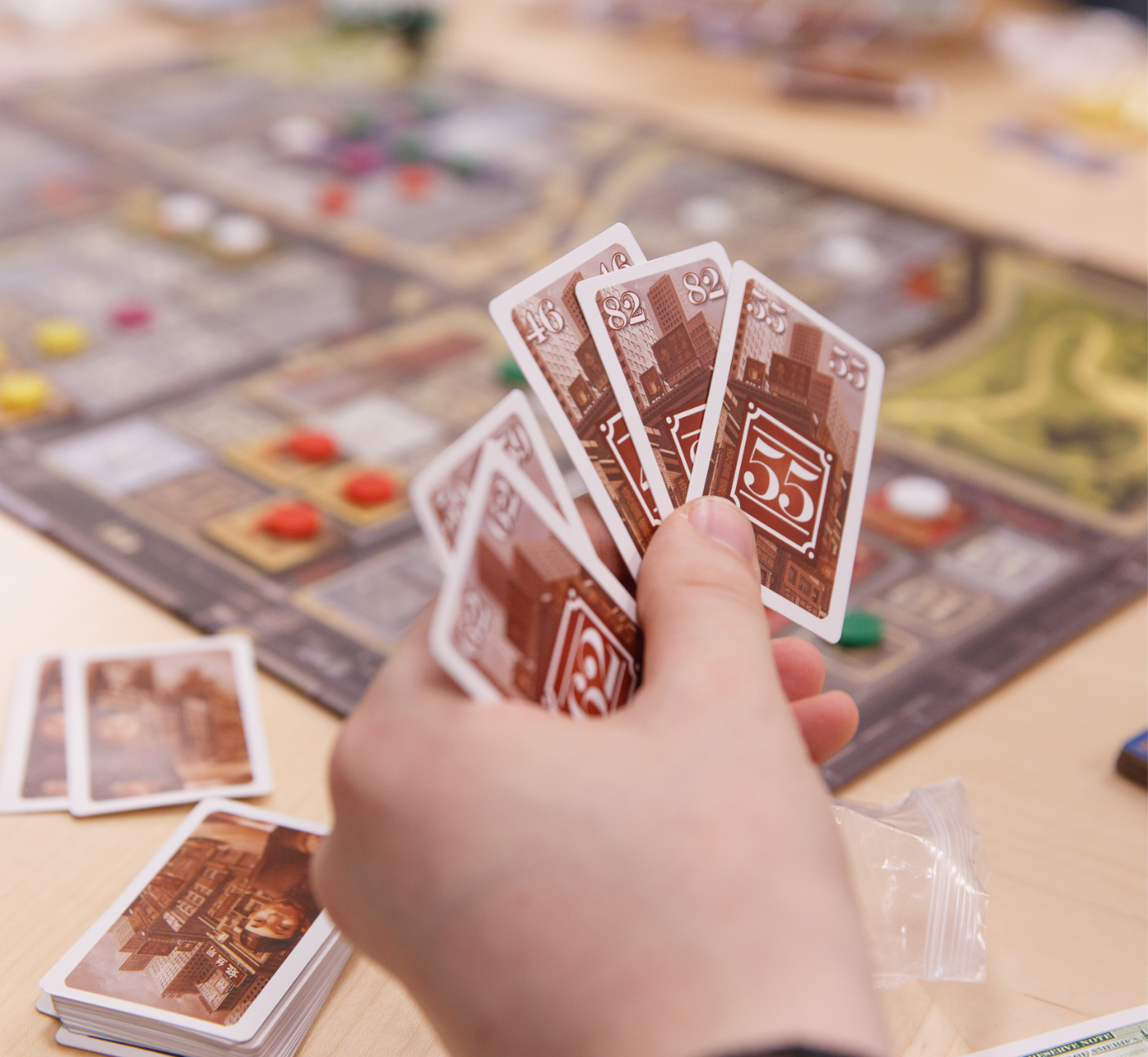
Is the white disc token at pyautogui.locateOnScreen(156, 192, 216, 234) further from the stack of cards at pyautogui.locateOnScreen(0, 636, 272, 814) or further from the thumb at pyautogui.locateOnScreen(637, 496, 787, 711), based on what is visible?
the thumb at pyautogui.locateOnScreen(637, 496, 787, 711)

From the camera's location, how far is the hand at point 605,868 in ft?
1.83

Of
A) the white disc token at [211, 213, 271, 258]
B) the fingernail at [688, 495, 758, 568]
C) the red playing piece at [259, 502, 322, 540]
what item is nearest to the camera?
the fingernail at [688, 495, 758, 568]

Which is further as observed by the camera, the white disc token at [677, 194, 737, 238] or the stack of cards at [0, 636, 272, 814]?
the white disc token at [677, 194, 737, 238]

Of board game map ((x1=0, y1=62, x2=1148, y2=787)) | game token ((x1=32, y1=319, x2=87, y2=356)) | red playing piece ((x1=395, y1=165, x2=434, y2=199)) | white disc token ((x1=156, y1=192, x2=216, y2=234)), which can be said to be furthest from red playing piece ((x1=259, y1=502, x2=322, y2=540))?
red playing piece ((x1=395, y1=165, x2=434, y2=199))

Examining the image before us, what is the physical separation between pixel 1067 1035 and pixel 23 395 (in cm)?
136

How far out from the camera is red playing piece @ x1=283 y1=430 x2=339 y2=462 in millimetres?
1516

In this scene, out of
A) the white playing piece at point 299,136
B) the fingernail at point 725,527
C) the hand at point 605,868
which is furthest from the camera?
the white playing piece at point 299,136

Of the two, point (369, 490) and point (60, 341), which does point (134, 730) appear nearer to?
point (369, 490)

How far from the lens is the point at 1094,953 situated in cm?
94

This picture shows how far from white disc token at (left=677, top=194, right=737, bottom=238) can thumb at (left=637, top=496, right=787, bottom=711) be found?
1.48 meters

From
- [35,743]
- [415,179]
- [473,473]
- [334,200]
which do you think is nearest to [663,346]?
[473,473]

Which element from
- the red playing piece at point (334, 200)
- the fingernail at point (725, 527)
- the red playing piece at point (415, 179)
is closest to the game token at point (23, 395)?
the red playing piece at point (334, 200)

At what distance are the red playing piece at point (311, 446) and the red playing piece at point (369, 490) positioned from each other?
0.27ft

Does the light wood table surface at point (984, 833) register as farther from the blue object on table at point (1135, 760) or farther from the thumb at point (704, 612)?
the thumb at point (704, 612)
